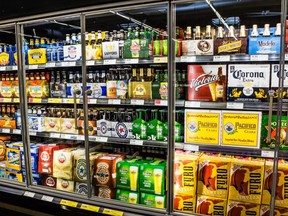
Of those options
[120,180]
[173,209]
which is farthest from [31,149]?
[173,209]

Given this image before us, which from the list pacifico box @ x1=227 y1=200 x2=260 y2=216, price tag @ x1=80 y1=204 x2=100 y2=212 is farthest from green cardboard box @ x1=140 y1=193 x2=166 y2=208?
pacifico box @ x1=227 y1=200 x2=260 y2=216

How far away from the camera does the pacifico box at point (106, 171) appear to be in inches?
92.5

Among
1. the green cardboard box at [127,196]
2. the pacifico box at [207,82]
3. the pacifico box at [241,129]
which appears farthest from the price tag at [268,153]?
the green cardboard box at [127,196]

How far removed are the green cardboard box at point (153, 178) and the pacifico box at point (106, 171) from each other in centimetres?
28

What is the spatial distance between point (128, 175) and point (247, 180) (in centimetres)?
96

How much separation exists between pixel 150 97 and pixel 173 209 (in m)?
0.92

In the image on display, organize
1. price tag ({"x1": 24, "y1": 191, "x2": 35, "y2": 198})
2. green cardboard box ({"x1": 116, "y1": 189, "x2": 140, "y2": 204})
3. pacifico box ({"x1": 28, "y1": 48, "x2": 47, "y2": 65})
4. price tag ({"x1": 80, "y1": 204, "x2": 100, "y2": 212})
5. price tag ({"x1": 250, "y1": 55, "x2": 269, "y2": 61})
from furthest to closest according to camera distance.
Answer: pacifico box ({"x1": 28, "y1": 48, "x2": 47, "y2": 65})
price tag ({"x1": 24, "y1": 191, "x2": 35, "y2": 198})
green cardboard box ({"x1": 116, "y1": 189, "x2": 140, "y2": 204})
price tag ({"x1": 80, "y1": 204, "x2": 100, "y2": 212})
price tag ({"x1": 250, "y1": 55, "x2": 269, "y2": 61})

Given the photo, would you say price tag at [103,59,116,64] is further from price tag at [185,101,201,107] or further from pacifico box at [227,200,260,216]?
pacifico box at [227,200,260,216]

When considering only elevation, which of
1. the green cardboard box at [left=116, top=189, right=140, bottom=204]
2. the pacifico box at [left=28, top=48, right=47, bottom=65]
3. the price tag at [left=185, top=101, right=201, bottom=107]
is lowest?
the green cardboard box at [left=116, top=189, right=140, bottom=204]

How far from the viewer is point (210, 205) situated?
2.04 meters

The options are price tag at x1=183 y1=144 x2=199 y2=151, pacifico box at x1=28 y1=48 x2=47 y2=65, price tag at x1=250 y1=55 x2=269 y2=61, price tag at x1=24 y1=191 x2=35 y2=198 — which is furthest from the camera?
pacifico box at x1=28 y1=48 x2=47 y2=65

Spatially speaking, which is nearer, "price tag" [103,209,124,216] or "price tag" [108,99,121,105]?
"price tag" [103,209,124,216]

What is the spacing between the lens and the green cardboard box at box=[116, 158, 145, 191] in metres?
2.24

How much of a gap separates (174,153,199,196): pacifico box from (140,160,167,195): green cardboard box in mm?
108
